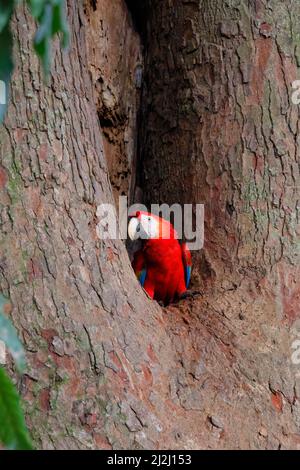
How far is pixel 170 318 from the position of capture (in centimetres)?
296

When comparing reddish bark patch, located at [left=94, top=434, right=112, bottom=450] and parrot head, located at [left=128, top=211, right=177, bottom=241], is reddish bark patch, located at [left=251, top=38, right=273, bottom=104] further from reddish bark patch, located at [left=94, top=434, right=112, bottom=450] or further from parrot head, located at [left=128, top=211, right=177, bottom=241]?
reddish bark patch, located at [left=94, top=434, right=112, bottom=450]

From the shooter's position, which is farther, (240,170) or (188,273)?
(188,273)

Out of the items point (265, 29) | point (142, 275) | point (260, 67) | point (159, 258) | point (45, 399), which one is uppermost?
point (265, 29)

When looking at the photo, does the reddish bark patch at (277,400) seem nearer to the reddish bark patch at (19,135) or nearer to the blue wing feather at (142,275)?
the reddish bark patch at (19,135)

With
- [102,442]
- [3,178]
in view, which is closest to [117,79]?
[3,178]

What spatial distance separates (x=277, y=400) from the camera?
271 cm

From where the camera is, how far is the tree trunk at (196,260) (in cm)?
241

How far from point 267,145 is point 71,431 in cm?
167

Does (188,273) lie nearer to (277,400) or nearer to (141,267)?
(141,267)

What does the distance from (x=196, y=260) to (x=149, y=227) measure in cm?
66

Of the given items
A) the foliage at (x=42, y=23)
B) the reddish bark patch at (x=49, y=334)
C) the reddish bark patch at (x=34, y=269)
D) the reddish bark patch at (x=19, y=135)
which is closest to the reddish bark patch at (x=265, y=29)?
the reddish bark patch at (x=19, y=135)

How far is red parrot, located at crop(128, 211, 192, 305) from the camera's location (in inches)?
153

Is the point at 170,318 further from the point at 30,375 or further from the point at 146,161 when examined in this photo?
the point at 146,161
